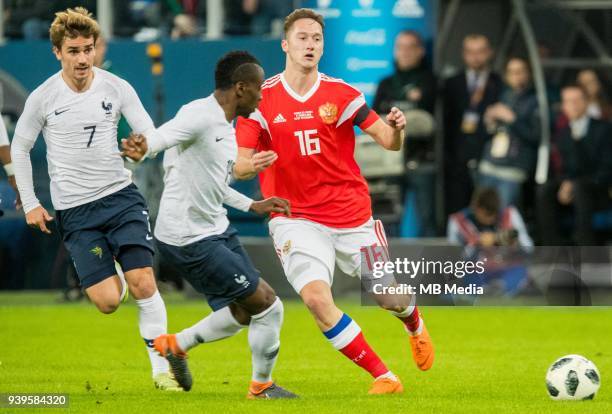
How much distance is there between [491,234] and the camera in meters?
18.5

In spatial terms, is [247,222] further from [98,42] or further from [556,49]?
[98,42]

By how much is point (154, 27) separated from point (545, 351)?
851 centimetres

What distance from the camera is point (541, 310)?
61.5ft

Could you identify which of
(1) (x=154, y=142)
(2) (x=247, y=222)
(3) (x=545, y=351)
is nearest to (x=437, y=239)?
(2) (x=247, y=222)

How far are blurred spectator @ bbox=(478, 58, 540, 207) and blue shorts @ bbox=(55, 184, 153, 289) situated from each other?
356 inches

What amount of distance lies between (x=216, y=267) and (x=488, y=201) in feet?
29.5

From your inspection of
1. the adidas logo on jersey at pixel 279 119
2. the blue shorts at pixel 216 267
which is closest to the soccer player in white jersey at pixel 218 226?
the blue shorts at pixel 216 267

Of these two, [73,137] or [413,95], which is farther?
[413,95]

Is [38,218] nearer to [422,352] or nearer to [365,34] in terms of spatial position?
[422,352]

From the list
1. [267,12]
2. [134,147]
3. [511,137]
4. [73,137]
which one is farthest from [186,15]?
[134,147]

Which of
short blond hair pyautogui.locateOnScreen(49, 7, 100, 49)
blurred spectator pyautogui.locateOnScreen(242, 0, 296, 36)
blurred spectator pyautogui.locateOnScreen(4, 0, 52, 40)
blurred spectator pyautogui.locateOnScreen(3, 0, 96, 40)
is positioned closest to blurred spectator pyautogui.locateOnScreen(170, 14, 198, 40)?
blurred spectator pyautogui.locateOnScreen(242, 0, 296, 36)

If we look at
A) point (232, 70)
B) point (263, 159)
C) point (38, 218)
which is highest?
point (232, 70)

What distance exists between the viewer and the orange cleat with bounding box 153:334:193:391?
1005cm

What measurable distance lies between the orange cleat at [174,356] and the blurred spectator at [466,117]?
9026mm
